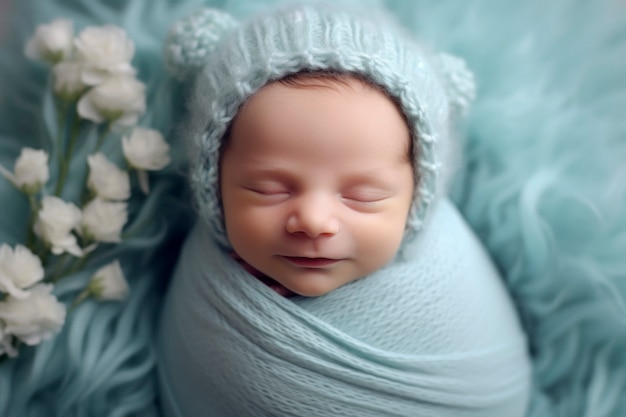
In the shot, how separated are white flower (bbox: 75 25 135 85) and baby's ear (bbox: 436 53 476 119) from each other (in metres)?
0.44

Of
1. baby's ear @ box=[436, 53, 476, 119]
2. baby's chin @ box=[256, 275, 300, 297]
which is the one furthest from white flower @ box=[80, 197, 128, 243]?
baby's ear @ box=[436, 53, 476, 119]

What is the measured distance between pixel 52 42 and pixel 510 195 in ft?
2.28

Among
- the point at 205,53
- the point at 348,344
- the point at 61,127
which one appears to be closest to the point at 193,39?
the point at 205,53

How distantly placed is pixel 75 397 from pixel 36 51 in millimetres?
488

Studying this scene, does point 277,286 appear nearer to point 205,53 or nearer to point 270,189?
point 270,189

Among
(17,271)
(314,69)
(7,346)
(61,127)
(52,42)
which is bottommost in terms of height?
(7,346)

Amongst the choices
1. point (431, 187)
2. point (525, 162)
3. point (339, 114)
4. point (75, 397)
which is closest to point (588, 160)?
point (525, 162)

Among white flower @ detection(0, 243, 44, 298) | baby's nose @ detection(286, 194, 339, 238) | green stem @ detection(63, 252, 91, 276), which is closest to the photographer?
baby's nose @ detection(286, 194, 339, 238)

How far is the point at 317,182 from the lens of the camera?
73 cm

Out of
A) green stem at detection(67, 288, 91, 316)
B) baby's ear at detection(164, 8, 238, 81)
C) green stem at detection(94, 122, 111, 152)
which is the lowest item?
green stem at detection(67, 288, 91, 316)

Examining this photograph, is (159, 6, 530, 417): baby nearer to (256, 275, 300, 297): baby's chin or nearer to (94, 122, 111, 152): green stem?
(256, 275, 300, 297): baby's chin

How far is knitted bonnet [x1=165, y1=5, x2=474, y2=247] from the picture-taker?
739mm

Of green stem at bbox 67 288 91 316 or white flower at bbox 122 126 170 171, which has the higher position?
white flower at bbox 122 126 170 171

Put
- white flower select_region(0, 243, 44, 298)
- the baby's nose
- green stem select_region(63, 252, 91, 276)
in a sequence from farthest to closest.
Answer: green stem select_region(63, 252, 91, 276)
white flower select_region(0, 243, 44, 298)
the baby's nose
